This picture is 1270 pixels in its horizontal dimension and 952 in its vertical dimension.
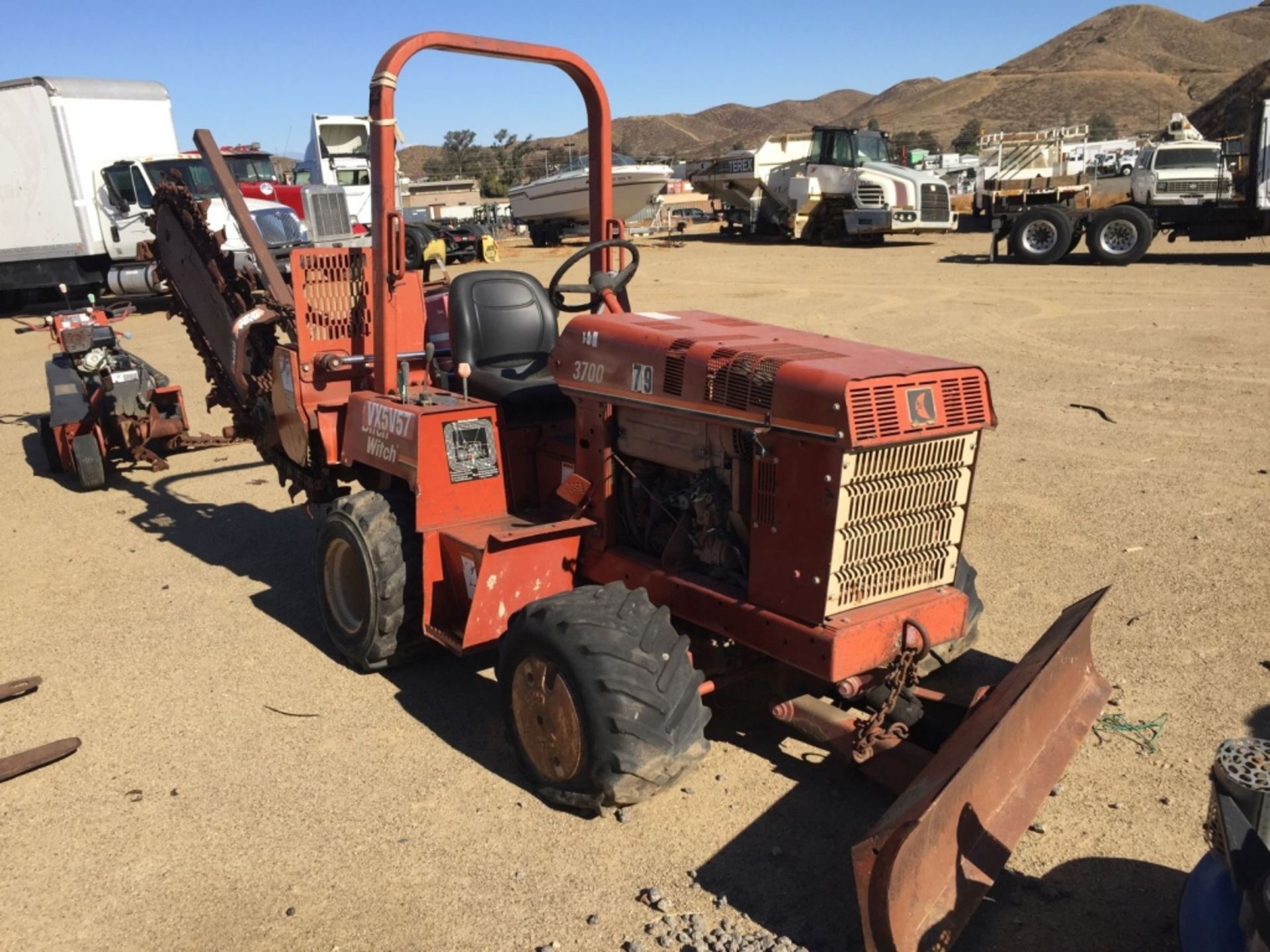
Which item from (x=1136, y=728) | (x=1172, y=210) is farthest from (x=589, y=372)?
(x=1172, y=210)

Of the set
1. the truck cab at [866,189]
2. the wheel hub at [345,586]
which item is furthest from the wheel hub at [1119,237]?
the wheel hub at [345,586]

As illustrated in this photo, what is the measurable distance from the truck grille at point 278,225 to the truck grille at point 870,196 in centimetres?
1222

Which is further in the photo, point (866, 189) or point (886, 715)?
point (866, 189)

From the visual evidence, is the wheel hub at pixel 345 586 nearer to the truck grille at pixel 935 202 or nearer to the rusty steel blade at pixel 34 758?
the rusty steel blade at pixel 34 758

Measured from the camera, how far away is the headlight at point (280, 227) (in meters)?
17.8

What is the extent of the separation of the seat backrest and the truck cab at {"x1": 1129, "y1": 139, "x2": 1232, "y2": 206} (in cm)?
1712

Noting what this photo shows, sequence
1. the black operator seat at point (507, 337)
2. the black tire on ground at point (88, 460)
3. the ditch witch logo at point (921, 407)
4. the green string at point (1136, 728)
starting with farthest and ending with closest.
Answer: the black tire on ground at point (88, 460), the black operator seat at point (507, 337), the green string at point (1136, 728), the ditch witch logo at point (921, 407)

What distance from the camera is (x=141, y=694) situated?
4648mm

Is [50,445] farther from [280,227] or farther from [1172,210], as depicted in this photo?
[1172,210]

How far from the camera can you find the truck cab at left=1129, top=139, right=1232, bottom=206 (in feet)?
61.1

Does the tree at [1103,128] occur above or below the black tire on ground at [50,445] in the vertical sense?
above

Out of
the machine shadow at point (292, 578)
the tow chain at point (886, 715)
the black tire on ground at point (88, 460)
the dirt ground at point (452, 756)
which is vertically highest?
the tow chain at point (886, 715)

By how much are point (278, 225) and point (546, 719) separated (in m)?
16.5

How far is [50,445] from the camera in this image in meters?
8.62
